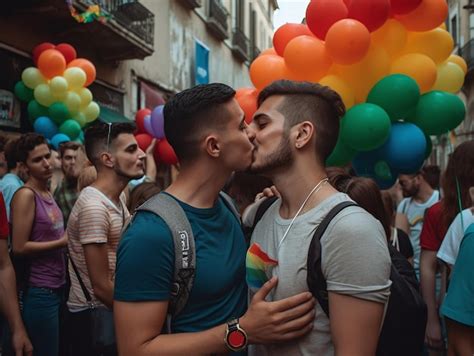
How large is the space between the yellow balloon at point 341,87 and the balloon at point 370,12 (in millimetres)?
418

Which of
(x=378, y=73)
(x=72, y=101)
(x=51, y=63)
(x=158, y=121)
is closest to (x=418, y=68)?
(x=378, y=73)

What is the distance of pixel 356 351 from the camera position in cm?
145

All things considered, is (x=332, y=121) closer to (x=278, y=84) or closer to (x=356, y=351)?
(x=278, y=84)

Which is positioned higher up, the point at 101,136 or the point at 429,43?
the point at 429,43

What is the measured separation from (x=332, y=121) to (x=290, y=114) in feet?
0.54

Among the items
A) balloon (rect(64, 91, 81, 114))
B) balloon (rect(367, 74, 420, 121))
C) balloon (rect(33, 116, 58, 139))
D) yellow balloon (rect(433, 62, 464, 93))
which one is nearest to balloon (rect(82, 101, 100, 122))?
balloon (rect(64, 91, 81, 114))

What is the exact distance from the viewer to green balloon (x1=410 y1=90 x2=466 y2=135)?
3965 millimetres

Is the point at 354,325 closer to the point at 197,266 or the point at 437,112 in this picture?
the point at 197,266

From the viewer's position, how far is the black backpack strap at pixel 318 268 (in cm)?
153

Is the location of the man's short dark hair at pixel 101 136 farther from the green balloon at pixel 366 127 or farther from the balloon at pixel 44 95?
the balloon at pixel 44 95

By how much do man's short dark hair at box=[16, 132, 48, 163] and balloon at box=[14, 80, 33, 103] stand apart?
4819 millimetres

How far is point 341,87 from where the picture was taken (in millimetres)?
3863

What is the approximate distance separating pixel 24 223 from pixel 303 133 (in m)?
2.29

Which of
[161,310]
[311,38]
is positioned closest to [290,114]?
[161,310]
